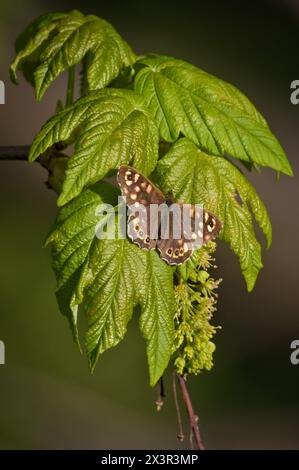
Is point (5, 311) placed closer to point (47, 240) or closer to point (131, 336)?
point (131, 336)

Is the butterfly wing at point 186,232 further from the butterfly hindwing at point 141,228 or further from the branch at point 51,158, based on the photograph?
the branch at point 51,158

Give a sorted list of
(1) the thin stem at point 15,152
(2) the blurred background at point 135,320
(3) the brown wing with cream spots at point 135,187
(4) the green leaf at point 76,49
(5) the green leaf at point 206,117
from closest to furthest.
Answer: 1. (3) the brown wing with cream spots at point 135,187
2. (5) the green leaf at point 206,117
3. (4) the green leaf at point 76,49
4. (1) the thin stem at point 15,152
5. (2) the blurred background at point 135,320

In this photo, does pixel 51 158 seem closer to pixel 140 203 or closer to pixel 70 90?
pixel 70 90

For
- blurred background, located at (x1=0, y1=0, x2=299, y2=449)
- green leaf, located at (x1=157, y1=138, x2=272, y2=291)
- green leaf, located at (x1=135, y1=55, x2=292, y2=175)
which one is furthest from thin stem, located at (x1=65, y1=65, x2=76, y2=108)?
blurred background, located at (x1=0, y1=0, x2=299, y2=449)

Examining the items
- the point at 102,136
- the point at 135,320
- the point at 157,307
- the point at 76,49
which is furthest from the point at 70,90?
the point at 135,320

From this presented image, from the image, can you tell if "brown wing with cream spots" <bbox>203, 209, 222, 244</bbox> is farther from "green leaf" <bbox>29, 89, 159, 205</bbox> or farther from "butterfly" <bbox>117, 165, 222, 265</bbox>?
"green leaf" <bbox>29, 89, 159, 205</bbox>

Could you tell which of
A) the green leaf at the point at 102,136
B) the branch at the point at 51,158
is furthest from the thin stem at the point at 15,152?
the green leaf at the point at 102,136
